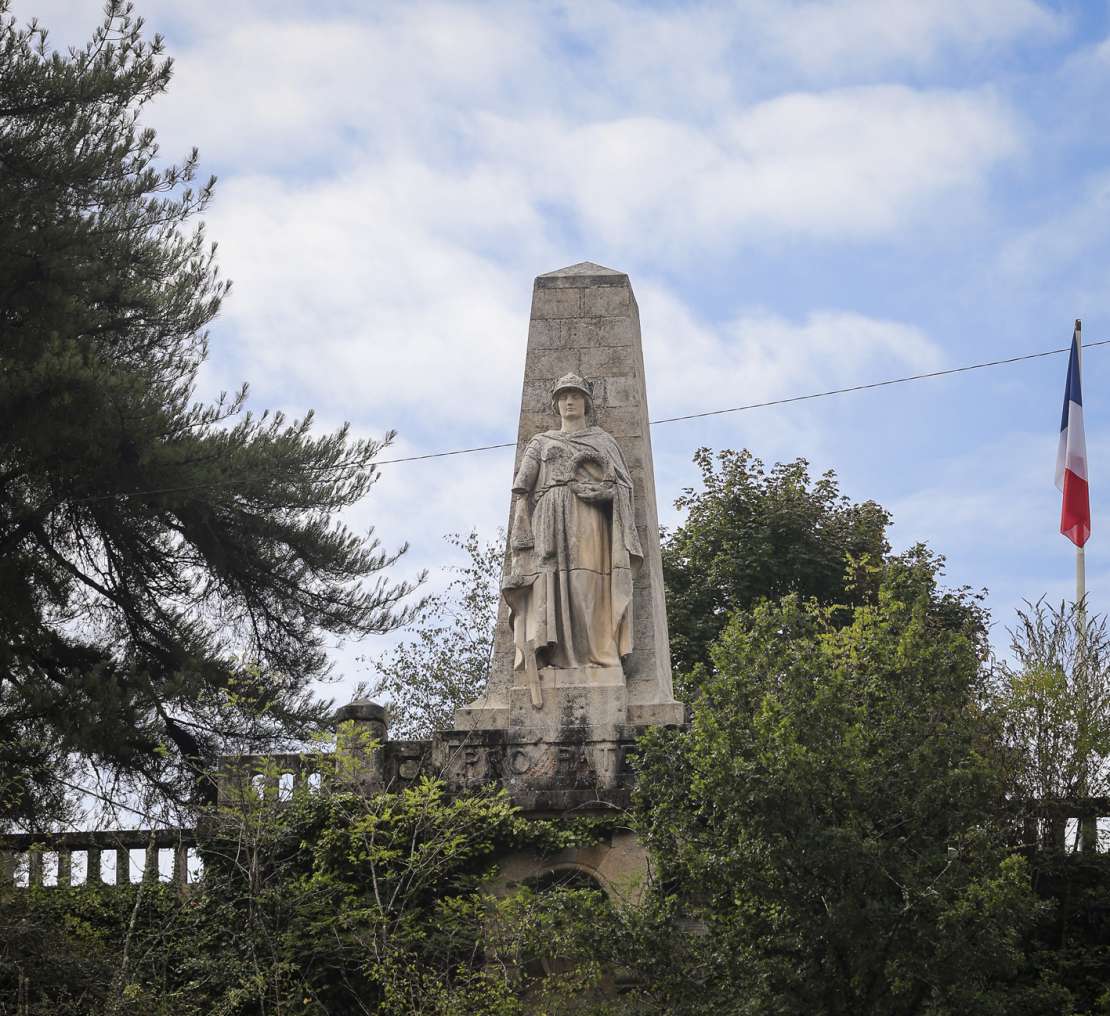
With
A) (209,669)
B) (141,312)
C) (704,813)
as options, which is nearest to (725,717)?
(704,813)

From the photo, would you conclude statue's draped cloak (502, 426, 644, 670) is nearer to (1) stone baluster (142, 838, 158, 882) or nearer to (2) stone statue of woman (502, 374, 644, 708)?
(2) stone statue of woman (502, 374, 644, 708)

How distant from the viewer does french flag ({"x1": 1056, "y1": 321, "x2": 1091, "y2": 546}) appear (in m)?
21.0

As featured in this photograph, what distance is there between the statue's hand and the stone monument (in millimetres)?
11

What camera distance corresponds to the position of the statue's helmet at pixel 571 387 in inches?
691

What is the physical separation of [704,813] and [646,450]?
4330 mm

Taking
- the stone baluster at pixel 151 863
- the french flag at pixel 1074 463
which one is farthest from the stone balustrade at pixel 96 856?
the french flag at pixel 1074 463

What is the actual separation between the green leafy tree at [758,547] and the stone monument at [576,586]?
8361 mm

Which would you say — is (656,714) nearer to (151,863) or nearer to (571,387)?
(571,387)

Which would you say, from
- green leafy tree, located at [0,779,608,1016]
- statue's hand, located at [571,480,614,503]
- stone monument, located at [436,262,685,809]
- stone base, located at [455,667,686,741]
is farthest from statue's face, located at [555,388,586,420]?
green leafy tree, located at [0,779,608,1016]

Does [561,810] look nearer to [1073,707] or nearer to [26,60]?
[1073,707]

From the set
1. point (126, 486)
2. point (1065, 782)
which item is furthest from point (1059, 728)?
point (126, 486)

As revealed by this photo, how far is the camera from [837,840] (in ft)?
43.2

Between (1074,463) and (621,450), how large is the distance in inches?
231

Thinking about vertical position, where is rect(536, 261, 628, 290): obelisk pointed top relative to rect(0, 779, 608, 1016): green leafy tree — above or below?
above
